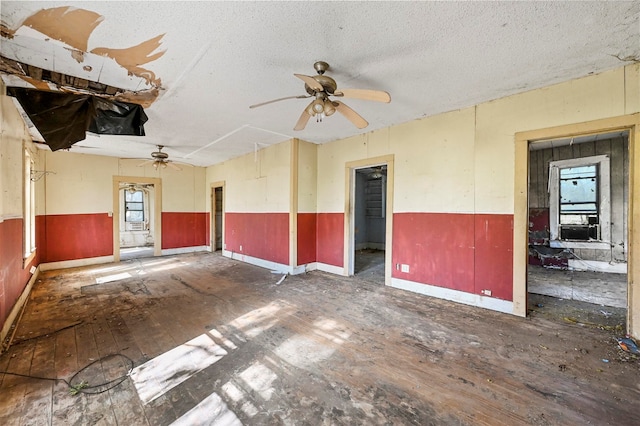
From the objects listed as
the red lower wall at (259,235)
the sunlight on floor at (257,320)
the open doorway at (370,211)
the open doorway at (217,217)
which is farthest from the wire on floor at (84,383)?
the open doorway at (370,211)

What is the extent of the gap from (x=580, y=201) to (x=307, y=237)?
6134 mm

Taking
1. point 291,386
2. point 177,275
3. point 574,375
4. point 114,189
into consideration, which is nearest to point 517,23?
point 574,375

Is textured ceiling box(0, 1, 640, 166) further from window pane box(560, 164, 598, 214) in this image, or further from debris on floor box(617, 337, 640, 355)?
window pane box(560, 164, 598, 214)

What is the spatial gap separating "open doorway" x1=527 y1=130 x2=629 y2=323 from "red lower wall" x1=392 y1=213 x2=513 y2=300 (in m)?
1.91

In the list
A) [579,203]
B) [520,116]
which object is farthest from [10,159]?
[579,203]

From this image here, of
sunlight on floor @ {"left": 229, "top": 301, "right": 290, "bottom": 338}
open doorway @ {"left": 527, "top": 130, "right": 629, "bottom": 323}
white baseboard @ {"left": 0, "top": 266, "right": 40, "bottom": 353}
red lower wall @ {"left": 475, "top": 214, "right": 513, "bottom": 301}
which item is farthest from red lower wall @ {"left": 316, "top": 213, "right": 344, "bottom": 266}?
white baseboard @ {"left": 0, "top": 266, "right": 40, "bottom": 353}

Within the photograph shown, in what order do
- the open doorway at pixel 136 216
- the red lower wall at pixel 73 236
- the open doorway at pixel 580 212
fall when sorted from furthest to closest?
1. the open doorway at pixel 136 216
2. the red lower wall at pixel 73 236
3. the open doorway at pixel 580 212

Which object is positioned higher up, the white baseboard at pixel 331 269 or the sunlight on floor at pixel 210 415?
the white baseboard at pixel 331 269

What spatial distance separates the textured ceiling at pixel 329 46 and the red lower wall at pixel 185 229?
5.15 meters

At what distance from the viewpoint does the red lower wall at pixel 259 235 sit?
5617mm

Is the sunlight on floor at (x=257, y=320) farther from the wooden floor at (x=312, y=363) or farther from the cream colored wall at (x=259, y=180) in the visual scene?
the cream colored wall at (x=259, y=180)

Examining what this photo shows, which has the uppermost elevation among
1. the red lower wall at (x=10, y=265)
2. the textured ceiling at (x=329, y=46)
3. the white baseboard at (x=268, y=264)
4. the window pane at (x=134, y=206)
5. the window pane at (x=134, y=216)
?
the textured ceiling at (x=329, y=46)

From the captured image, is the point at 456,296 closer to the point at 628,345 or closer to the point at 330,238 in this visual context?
the point at 628,345

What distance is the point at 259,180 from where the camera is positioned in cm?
627
